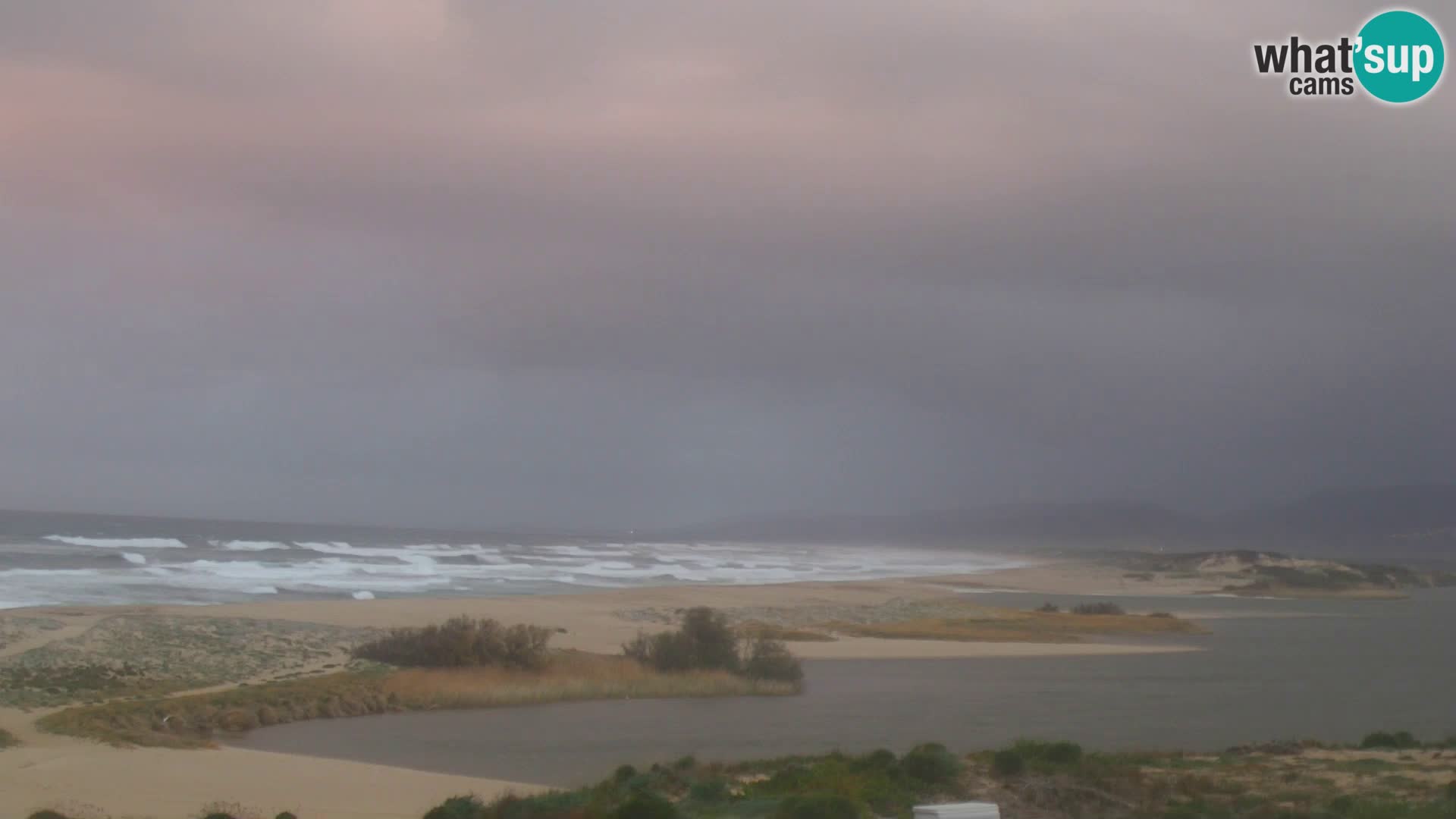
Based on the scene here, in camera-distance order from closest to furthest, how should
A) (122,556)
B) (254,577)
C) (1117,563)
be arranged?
(254,577), (122,556), (1117,563)

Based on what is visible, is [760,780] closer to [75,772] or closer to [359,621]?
[75,772]

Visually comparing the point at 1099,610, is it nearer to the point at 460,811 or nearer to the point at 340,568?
the point at 340,568

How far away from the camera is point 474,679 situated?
2888 cm

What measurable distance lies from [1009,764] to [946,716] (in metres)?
10.5

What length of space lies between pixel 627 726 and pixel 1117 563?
3968 inches

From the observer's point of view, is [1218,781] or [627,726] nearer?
[1218,781]

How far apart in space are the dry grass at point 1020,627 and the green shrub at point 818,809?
31054mm

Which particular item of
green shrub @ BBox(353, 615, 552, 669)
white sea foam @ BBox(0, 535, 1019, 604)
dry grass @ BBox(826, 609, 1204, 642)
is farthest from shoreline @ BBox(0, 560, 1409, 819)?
white sea foam @ BBox(0, 535, 1019, 604)

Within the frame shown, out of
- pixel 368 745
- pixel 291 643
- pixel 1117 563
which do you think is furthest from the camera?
pixel 1117 563

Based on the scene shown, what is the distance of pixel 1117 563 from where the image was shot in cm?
11962

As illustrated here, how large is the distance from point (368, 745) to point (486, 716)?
164 inches

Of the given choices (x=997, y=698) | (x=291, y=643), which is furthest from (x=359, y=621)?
(x=997, y=698)

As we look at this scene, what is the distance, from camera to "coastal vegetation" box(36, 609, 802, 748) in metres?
24.0

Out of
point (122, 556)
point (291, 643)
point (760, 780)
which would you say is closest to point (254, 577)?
point (122, 556)
